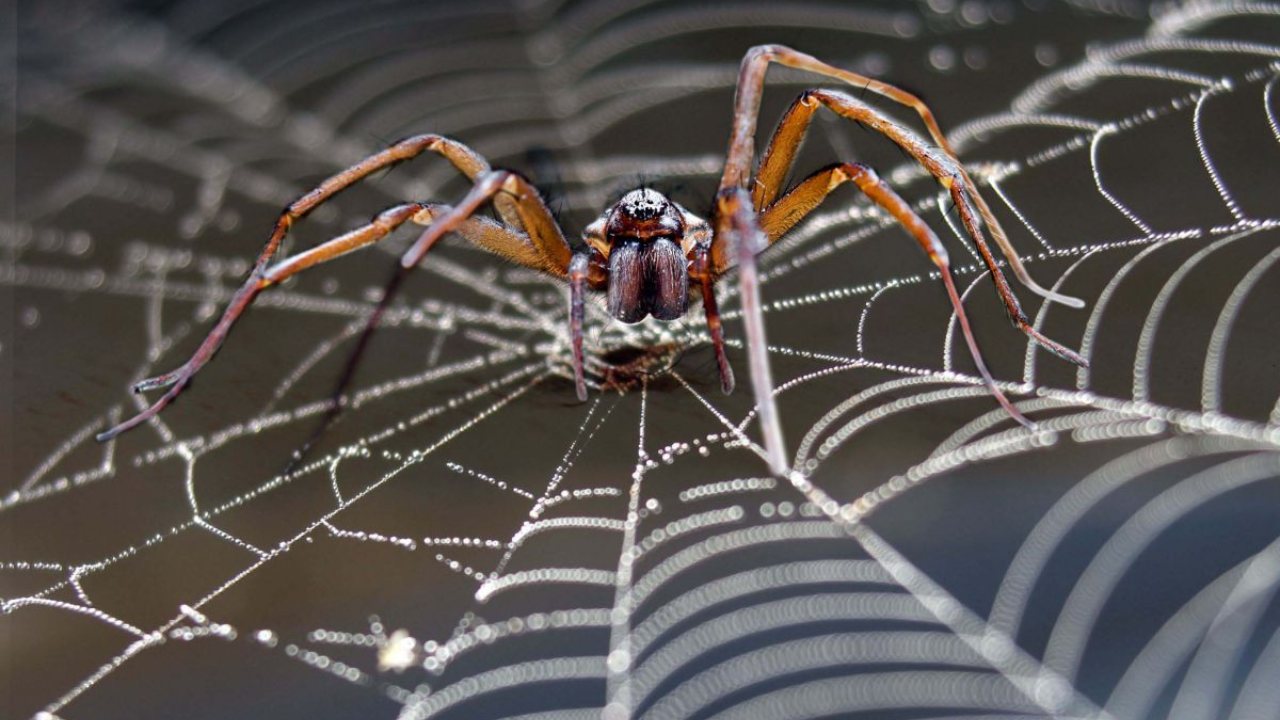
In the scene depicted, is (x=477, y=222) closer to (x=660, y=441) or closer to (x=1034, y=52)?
(x=660, y=441)

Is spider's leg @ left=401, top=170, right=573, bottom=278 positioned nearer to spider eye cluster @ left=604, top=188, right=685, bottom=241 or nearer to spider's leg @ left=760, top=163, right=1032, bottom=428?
spider eye cluster @ left=604, top=188, right=685, bottom=241

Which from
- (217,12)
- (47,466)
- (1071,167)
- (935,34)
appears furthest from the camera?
(217,12)

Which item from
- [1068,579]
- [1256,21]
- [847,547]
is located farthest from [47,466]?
[1256,21]

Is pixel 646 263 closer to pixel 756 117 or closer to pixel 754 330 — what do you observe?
pixel 756 117

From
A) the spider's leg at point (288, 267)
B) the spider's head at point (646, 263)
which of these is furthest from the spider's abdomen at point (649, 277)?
the spider's leg at point (288, 267)

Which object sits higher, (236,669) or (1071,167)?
(1071,167)

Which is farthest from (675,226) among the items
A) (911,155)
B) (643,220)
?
(911,155)

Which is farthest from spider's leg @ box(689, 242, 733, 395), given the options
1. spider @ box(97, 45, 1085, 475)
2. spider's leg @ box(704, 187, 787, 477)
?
spider's leg @ box(704, 187, 787, 477)

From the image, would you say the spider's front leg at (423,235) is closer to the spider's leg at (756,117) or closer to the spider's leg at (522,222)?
the spider's leg at (522,222)
